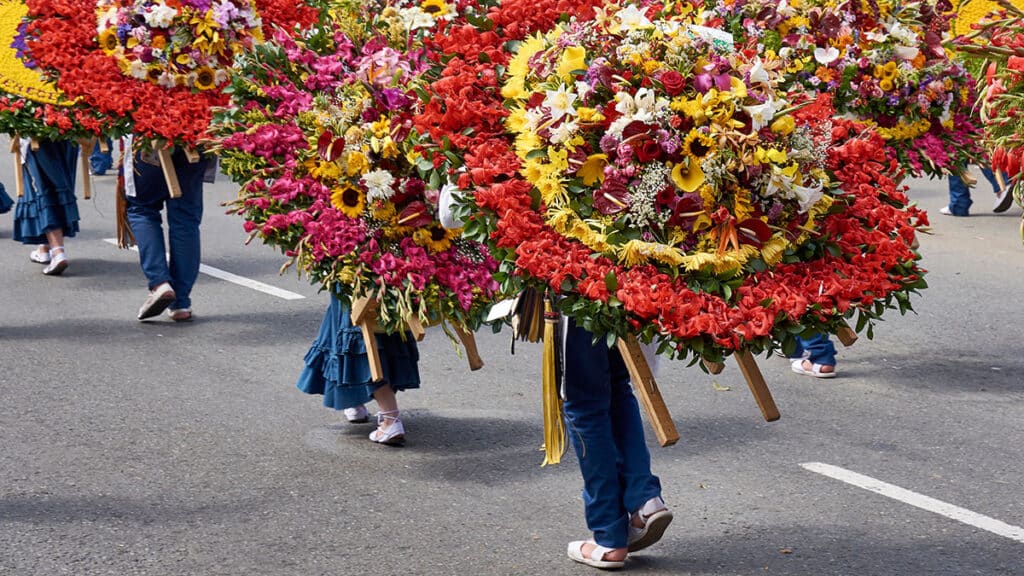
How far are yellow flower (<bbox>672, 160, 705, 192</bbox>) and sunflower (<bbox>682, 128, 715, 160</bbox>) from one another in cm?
3

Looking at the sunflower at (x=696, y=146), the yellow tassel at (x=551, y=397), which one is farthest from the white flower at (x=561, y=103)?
the yellow tassel at (x=551, y=397)

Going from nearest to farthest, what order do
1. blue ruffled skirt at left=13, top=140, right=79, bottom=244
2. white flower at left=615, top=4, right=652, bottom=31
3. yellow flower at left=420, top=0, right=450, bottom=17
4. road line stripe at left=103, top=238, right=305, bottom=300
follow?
white flower at left=615, top=4, right=652, bottom=31 → yellow flower at left=420, top=0, right=450, bottom=17 → road line stripe at left=103, top=238, right=305, bottom=300 → blue ruffled skirt at left=13, top=140, right=79, bottom=244

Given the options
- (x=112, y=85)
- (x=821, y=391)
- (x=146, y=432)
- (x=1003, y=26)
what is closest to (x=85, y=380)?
(x=146, y=432)

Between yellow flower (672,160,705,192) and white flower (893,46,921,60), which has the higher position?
white flower (893,46,921,60)

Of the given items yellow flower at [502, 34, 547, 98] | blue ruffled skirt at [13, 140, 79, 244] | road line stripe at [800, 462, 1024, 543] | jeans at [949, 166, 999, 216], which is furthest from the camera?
jeans at [949, 166, 999, 216]

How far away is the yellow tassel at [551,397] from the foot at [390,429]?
64.5 inches

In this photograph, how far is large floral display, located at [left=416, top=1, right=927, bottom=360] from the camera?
168 inches

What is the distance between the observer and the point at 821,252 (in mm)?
4477

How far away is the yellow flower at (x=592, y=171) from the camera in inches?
176

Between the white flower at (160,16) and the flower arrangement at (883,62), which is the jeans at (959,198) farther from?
the white flower at (160,16)

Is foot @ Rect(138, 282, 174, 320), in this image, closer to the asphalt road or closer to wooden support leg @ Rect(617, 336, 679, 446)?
the asphalt road

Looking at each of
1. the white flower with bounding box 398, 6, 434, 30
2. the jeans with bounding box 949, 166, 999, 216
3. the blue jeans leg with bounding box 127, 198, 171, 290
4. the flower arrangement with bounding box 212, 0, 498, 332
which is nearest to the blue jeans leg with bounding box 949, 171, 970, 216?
the jeans with bounding box 949, 166, 999, 216

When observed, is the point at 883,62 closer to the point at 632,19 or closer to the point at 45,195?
the point at 632,19

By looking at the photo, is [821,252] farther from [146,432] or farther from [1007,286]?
[1007,286]
